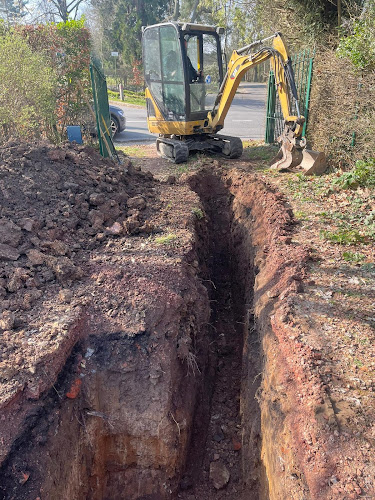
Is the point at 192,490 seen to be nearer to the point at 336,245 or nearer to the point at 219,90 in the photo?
the point at 336,245

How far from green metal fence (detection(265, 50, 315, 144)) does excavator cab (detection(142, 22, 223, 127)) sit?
228 cm

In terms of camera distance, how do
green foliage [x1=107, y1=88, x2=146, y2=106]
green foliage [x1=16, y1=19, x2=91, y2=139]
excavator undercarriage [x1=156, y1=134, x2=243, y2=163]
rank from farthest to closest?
green foliage [x1=107, y1=88, x2=146, y2=106], green foliage [x1=16, y1=19, x2=91, y2=139], excavator undercarriage [x1=156, y1=134, x2=243, y2=163]

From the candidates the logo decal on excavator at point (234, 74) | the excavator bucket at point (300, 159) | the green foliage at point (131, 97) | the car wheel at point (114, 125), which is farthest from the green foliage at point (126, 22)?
the excavator bucket at point (300, 159)

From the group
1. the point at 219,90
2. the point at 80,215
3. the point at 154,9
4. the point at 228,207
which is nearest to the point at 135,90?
the point at 154,9

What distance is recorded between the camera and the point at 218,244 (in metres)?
8.12

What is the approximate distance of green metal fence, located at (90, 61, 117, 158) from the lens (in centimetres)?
995

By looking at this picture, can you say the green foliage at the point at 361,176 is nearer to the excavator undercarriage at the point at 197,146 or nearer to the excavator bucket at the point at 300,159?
the excavator bucket at the point at 300,159

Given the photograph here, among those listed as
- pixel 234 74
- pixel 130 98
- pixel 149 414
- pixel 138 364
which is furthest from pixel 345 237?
pixel 130 98

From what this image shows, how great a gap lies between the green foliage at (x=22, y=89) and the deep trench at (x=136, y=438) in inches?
290

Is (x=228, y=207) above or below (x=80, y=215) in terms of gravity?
below

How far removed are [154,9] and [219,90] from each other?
86.4 feet

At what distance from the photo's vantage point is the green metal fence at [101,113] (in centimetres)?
995

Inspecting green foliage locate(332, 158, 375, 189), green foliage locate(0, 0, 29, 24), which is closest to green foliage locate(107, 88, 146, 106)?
green foliage locate(0, 0, 29, 24)

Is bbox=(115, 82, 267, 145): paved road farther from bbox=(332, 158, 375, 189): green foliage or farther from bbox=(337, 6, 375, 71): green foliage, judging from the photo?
bbox=(332, 158, 375, 189): green foliage
